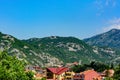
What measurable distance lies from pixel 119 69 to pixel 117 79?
823 centimetres

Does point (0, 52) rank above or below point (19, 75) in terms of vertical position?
above

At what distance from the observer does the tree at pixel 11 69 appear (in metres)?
59.6

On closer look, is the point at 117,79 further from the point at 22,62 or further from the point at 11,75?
the point at 11,75

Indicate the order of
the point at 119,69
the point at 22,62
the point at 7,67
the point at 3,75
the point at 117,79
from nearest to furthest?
the point at 3,75 → the point at 7,67 → the point at 22,62 → the point at 117,79 → the point at 119,69

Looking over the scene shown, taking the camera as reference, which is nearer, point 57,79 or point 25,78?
point 25,78

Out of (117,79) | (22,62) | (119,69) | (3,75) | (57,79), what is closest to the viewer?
(3,75)

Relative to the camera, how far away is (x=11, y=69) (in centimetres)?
6162

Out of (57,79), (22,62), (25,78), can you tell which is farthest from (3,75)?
(57,79)

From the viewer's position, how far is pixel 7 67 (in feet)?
207

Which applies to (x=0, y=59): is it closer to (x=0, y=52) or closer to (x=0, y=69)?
(x=0, y=52)

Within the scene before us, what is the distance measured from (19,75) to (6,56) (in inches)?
189

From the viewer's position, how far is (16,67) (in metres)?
64.8

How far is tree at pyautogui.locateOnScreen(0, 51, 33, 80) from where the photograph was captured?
2345 inches

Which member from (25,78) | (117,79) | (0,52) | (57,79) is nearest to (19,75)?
(25,78)
